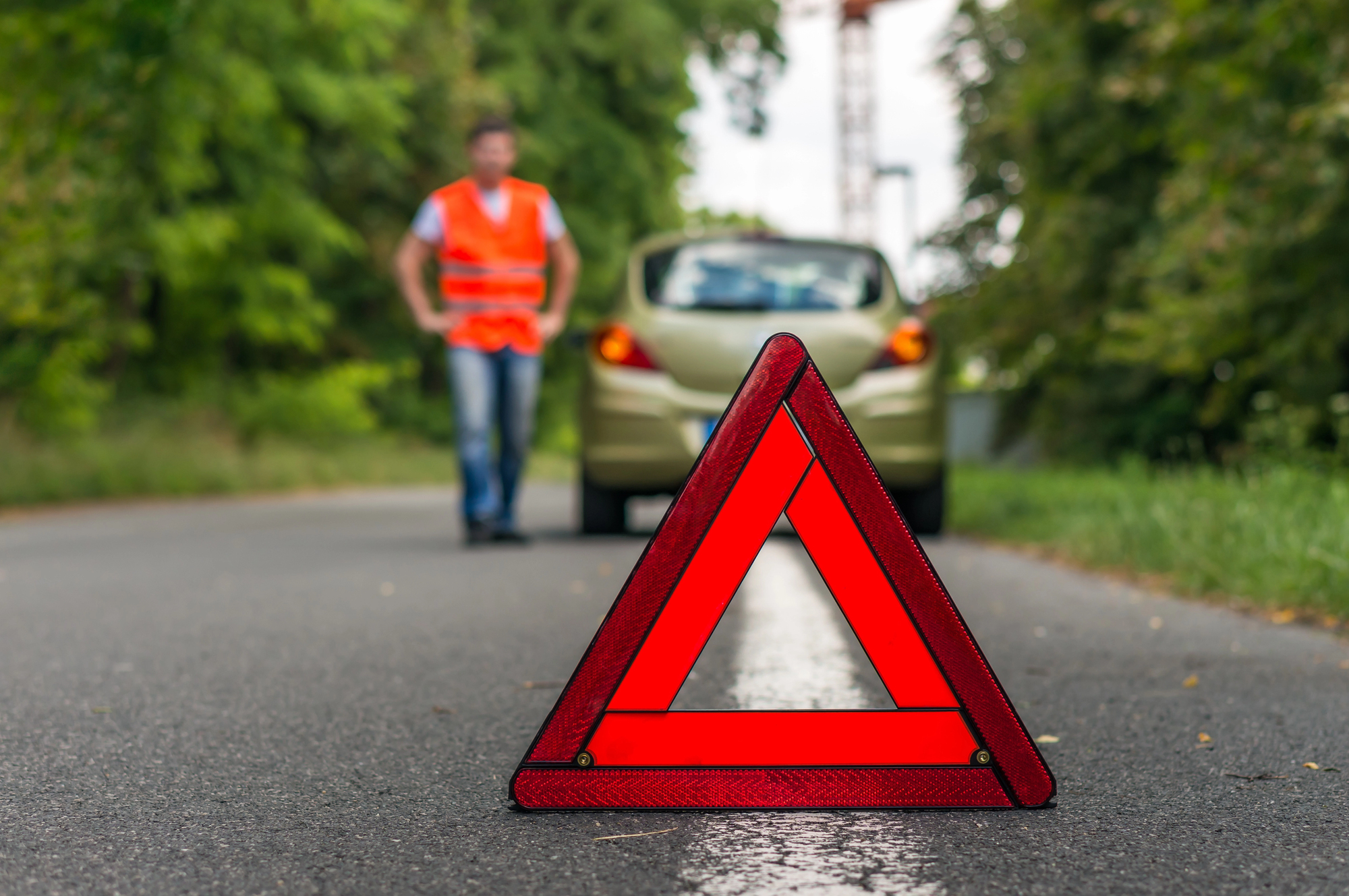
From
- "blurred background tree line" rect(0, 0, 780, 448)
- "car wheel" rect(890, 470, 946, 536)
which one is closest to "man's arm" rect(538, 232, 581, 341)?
"car wheel" rect(890, 470, 946, 536)

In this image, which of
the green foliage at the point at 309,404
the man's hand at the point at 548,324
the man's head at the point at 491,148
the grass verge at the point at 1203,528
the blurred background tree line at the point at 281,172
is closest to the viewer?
the grass verge at the point at 1203,528

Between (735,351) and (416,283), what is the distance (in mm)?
1966

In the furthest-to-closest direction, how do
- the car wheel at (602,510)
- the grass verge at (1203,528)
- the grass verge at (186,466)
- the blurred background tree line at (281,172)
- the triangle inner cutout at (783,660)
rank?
the grass verge at (186,466), the blurred background tree line at (281,172), the car wheel at (602,510), the grass verge at (1203,528), the triangle inner cutout at (783,660)

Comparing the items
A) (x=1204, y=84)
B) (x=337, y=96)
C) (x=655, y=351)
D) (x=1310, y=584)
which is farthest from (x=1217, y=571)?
(x=337, y=96)

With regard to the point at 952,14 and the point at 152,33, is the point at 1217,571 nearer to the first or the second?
the point at 152,33

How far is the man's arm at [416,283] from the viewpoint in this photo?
8352 mm

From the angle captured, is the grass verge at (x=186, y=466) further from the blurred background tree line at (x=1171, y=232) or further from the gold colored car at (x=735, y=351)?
the blurred background tree line at (x=1171, y=232)

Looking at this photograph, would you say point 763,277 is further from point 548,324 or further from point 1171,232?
point 1171,232

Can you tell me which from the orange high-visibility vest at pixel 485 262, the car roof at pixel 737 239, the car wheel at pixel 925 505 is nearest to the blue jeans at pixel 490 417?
the orange high-visibility vest at pixel 485 262

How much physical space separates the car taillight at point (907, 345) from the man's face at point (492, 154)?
7.38 feet

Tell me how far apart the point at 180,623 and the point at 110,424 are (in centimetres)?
1403

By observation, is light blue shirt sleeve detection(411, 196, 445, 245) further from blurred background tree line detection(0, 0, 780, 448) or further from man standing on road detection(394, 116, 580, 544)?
blurred background tree line detection(0, 0, 780, 448)

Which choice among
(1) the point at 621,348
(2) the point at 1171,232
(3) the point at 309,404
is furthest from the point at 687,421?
(3) the point at 309,404

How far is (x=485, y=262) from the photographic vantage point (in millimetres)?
8383
